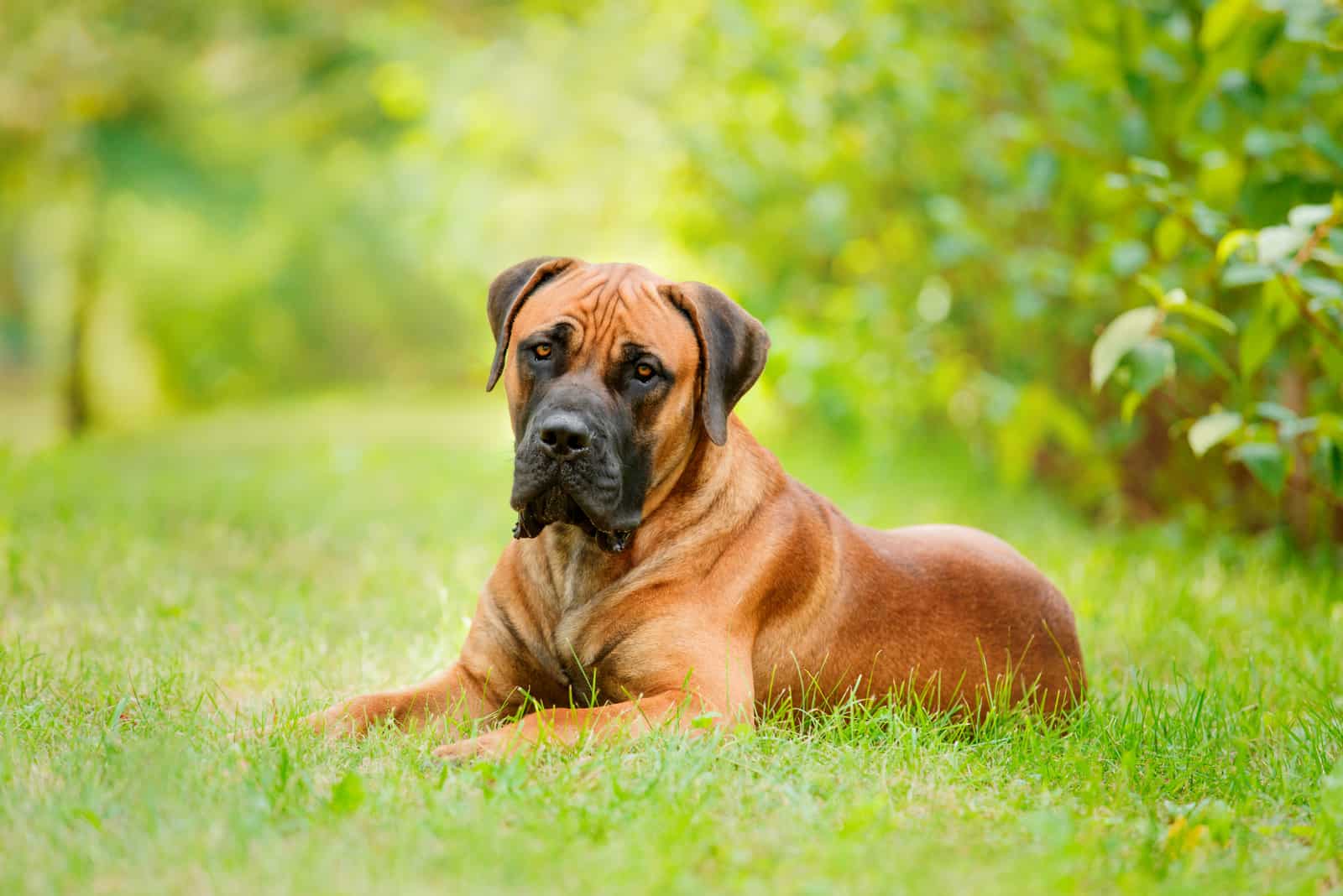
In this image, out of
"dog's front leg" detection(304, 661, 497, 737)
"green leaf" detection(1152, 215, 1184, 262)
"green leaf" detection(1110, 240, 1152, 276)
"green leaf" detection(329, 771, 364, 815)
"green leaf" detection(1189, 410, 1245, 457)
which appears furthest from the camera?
"green leaf" detection(1110, 240, 1152, 276)

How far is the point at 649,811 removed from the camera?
2908 mm

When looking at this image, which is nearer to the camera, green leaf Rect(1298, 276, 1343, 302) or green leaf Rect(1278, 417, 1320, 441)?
green leaf Rect(1298, 276, 1343, 302)

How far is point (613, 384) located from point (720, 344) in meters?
0.36

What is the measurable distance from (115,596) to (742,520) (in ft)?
9.08

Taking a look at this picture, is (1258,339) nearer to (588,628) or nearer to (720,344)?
(720,344)

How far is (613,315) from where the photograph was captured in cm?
387

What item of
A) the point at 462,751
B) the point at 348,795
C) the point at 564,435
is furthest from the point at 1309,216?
the point at 348,795

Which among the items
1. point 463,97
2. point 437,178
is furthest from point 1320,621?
point 437,178

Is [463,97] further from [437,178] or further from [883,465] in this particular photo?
[883,465]

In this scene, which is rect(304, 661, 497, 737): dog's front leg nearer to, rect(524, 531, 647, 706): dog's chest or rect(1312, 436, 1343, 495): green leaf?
rect(524, 531, 647, 706): dog's chest

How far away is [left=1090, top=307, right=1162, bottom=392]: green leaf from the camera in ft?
13.7

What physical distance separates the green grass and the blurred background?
87 cm

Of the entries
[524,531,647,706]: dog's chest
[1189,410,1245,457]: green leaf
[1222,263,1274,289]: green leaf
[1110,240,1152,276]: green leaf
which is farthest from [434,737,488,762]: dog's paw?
[1110,240,1152,276]: green leaf

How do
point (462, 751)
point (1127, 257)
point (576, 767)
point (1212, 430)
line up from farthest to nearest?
point (1127, 257)
point (1212, 430)
point (462, 751)
point (576, 767)
